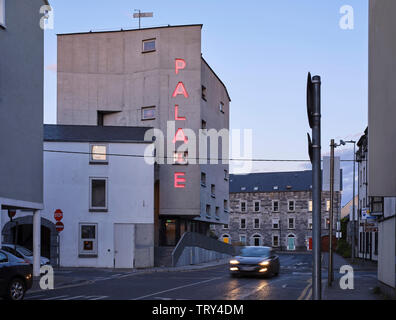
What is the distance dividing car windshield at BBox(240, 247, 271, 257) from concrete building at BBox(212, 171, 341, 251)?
61.5 meters

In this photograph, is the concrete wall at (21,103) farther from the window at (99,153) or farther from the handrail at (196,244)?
the handrail at (196,244)

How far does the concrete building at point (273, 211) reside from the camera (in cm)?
8825

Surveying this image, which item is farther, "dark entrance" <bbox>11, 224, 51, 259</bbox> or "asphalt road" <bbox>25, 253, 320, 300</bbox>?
"dark entrance" <bbox>11, 224, 51, 259</bbox>

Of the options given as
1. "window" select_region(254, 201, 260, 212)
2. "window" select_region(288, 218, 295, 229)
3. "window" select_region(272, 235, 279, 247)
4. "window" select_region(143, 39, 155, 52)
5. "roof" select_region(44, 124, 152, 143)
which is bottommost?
"window" select_region(272, 235, 279, 247)

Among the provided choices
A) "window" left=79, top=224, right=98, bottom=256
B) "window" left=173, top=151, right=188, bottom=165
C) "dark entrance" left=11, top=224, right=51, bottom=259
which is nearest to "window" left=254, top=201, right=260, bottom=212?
"window" left=173, top=151, right=188, bottom=165

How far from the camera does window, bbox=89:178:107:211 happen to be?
33094 millimetres

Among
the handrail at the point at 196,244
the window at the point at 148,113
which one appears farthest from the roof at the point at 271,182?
the window at the point at 148,113

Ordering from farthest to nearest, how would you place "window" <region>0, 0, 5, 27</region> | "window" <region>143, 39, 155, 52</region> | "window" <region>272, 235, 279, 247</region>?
"window" <region>272, 235, 279, 247</region>
"window" <region>143, 39, 155, 52</region>
"window" <region>0, 0, 5, 27</region>

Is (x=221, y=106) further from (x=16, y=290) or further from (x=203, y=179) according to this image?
(x=16, y=290)

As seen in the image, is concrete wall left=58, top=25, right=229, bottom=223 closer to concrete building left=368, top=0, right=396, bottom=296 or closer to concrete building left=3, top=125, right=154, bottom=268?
concrete building left=3, top=125, right=154, bottom=268

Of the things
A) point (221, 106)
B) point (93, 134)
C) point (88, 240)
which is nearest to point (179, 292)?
point (88, 240)

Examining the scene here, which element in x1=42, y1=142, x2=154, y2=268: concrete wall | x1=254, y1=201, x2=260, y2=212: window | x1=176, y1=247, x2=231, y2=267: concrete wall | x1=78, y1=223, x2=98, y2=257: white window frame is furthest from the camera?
x1=254, y1=201, x2=260, y2=212: window

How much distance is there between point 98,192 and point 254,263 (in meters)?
12.9

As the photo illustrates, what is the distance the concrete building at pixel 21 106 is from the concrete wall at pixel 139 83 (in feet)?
57.3
